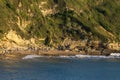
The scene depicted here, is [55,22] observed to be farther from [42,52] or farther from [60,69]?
[60,69]

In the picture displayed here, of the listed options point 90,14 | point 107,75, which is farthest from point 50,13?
point 107,75

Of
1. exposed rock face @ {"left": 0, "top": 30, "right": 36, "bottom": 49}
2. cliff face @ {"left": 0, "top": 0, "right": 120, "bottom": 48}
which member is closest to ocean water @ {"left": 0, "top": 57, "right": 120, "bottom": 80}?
exposed rock face @ {"left": 0, "top": 30, "right": 36, "bottom": 49}

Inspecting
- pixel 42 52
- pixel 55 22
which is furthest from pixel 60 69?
pixel 55 22

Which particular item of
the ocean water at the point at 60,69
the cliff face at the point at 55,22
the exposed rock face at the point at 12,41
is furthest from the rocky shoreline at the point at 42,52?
the ocean water at the point at 60,69

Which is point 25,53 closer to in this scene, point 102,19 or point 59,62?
point 59,62

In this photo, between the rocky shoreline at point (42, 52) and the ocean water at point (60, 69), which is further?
the rocky shoreline at point (42, 52)

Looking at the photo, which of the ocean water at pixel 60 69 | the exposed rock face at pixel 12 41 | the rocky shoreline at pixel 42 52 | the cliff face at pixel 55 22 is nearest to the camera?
the ocean water at pixel 60 69

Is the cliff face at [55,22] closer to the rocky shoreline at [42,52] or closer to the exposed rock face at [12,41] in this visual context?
the exposed rock face at [12,41]

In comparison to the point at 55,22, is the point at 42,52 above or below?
below
